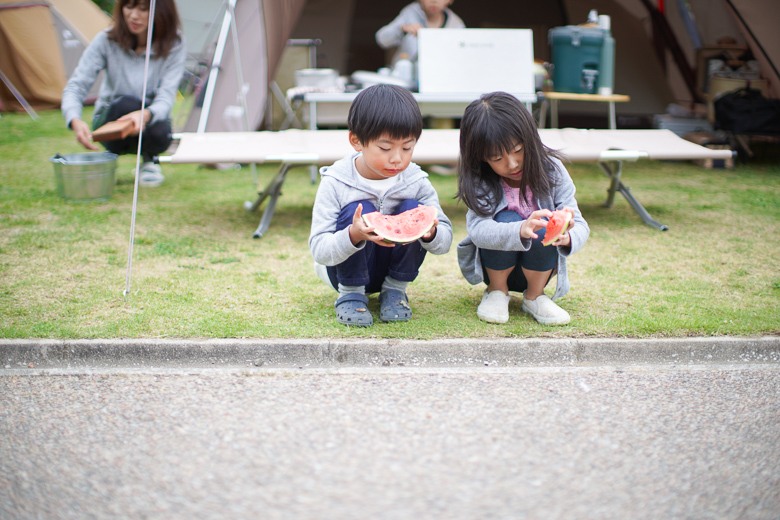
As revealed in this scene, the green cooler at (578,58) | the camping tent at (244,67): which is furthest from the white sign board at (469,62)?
the camping tent at (244,67)

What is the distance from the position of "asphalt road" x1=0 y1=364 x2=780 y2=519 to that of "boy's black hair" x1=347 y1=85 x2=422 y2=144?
840mm

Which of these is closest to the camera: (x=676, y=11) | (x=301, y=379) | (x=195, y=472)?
(x=195, y=472)

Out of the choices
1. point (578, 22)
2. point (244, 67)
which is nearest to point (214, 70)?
point (244, 67)

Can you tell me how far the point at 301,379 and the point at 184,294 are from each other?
929 mm

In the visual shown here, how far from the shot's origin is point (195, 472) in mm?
1598

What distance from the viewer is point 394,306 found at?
2.50 metres

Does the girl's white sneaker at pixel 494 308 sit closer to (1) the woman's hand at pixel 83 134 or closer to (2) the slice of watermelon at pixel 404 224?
(2) the slice of watermelon at pixel 404 224

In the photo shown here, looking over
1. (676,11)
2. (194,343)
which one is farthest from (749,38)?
(194,343)

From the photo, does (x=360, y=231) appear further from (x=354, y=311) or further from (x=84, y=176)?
(x=84, y=176)

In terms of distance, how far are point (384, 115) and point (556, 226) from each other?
0.70m

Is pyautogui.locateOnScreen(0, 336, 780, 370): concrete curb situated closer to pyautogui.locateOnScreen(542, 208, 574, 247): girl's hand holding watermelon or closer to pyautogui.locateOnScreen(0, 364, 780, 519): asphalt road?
pyautogui.locateOnScreen(0, 364, 780, 519): asphalt road

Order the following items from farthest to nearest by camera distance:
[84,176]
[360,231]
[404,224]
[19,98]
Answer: [19,98] → [84,176] → [404,224] → [360,231]

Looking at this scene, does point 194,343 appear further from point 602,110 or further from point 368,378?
point 602,110

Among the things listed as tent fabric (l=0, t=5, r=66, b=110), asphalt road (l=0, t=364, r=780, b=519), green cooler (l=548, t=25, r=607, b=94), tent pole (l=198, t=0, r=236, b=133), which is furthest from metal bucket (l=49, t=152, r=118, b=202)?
tent fabric (l=0, t=5, r=66, b=110)
